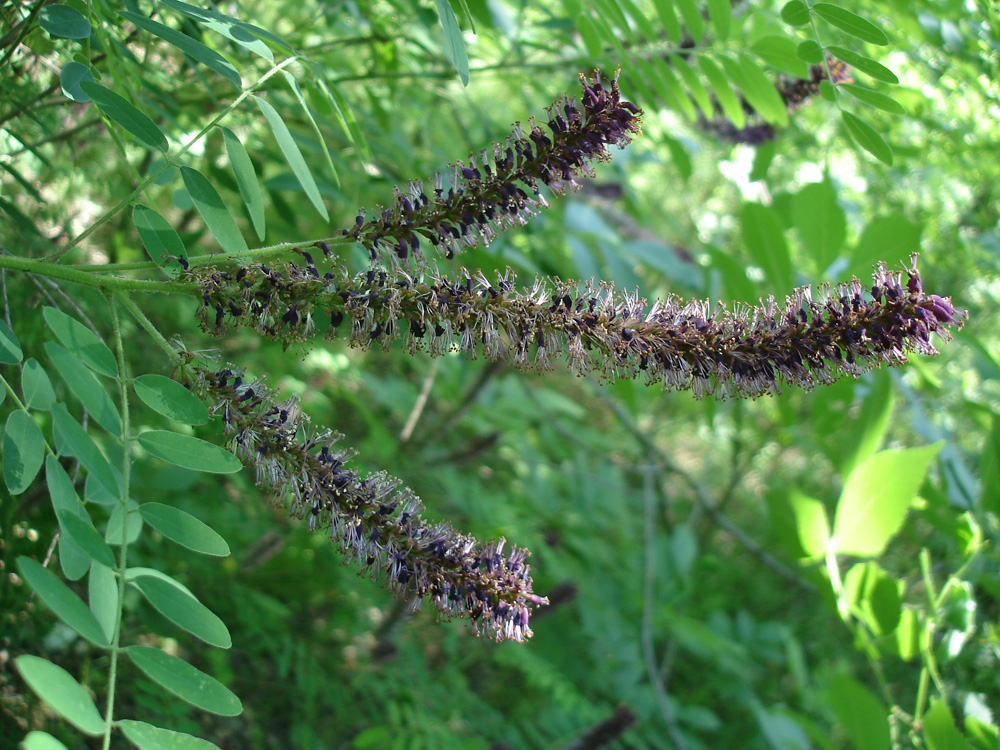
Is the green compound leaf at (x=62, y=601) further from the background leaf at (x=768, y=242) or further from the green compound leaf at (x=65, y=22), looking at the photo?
the background leaf at (x=768, y=242)

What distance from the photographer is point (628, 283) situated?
209 centimetres

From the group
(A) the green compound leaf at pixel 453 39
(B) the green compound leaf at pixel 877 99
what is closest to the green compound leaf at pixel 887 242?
(B) the green compound leaf at pixel 877 99

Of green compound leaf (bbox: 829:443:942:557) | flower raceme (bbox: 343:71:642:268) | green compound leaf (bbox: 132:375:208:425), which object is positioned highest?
flower raceme (bbox: 343:71:642:268)

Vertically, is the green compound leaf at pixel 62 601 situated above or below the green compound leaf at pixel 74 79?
below

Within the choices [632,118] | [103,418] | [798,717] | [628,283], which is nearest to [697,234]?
[628,283]

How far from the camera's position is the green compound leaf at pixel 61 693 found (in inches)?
23.0

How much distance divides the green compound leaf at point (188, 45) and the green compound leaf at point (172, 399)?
0.39 meters

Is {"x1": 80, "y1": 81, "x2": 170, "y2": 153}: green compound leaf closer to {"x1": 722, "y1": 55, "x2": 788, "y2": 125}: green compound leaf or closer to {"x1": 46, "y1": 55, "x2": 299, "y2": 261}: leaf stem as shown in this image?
{"x1": 46, "y1": 55, "x2": 299, "y2": 261}: leaf stem

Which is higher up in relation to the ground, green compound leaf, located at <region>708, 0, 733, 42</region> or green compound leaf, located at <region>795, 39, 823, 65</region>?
green compound leaf, located at <region>708, 0, 733, 42</region>

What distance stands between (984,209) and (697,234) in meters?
1.66

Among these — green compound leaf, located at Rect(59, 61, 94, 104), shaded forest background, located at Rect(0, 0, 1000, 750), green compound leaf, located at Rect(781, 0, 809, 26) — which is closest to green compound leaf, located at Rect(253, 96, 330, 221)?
shaded forest background, located at Rect(0, 0, 1000, 750)

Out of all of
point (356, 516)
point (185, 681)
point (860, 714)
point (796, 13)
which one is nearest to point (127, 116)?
point (356, 516)

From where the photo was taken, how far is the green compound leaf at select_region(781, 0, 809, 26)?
3.78ft

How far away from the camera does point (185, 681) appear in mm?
782
